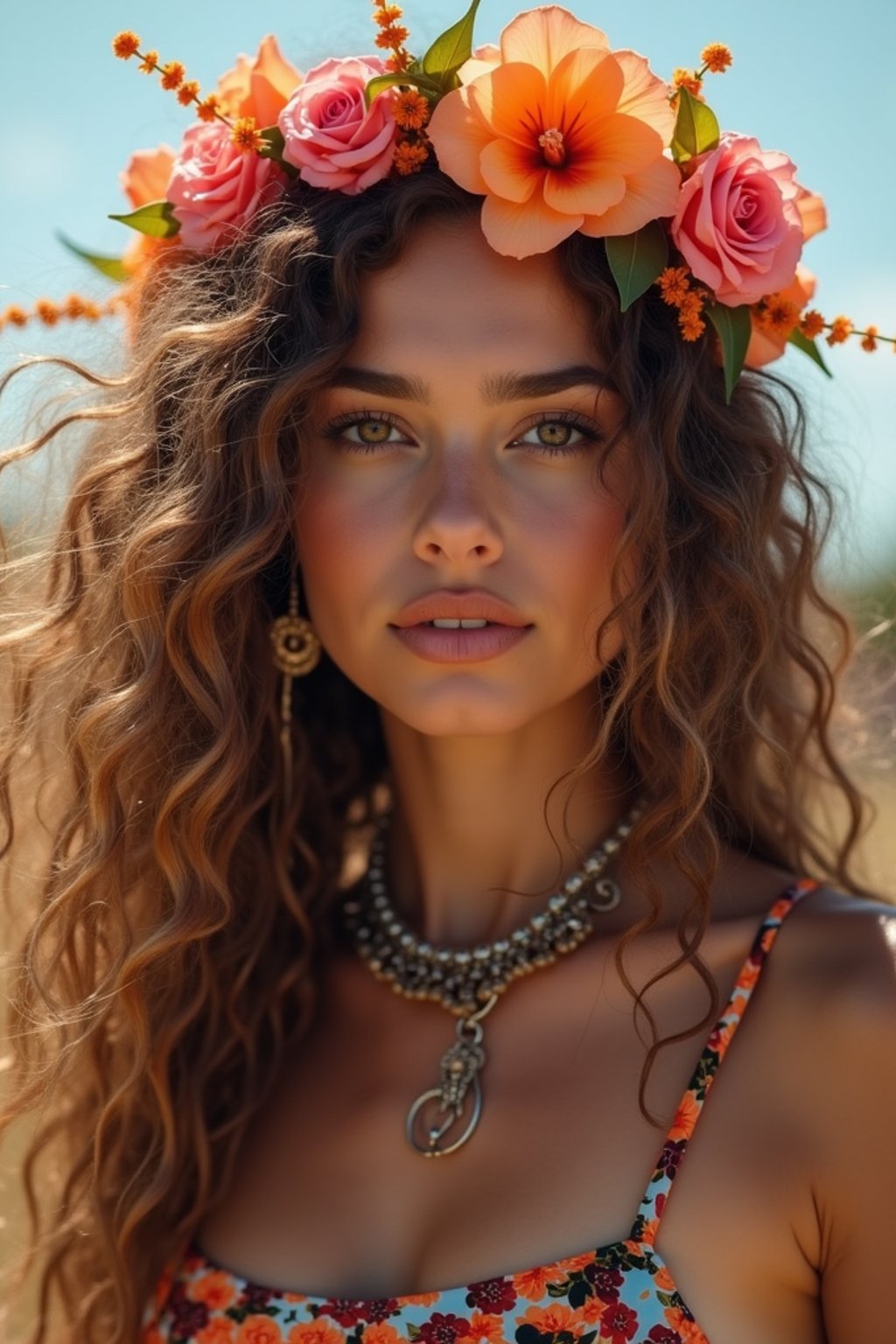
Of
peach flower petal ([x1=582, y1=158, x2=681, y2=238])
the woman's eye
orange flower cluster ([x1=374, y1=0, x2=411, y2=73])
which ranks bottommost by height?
the woman's eye

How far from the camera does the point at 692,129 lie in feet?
6.54

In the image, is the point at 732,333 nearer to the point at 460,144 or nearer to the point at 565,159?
the point at 565,159

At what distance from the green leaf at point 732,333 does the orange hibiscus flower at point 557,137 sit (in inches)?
6.5

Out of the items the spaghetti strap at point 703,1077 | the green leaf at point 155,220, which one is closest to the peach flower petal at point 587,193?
the green leaf at point 155,220

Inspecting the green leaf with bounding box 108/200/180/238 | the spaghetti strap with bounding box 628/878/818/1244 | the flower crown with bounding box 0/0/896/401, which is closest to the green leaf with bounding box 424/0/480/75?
the flower crown with bounding box 0/0/896/401

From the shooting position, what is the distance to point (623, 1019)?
2.12 m

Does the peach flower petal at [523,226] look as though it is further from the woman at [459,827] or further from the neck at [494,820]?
the neck at [494,820]

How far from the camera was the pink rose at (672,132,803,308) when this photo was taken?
199cm

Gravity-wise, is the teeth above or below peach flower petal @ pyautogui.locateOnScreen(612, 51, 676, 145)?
below

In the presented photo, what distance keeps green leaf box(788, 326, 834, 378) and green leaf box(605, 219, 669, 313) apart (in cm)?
27

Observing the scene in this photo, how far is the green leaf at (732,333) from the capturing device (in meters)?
2.05

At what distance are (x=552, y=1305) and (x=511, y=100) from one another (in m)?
1.50

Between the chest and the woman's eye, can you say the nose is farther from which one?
the chest

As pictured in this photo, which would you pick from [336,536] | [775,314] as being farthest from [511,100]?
[336,536]
